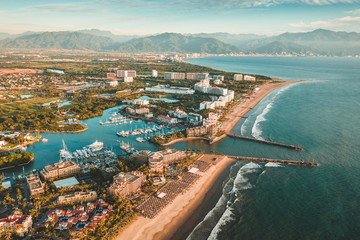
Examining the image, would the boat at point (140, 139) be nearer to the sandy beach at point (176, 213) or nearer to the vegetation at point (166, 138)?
the vegetation at point (166, 138)

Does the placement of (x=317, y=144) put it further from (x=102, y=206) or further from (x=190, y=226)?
(x=102, y=206)

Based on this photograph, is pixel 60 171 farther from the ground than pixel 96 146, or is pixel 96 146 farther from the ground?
pixel 60 171

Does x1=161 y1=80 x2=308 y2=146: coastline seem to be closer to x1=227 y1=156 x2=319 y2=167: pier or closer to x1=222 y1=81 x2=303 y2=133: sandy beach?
x1=222 y1=81 x2=303 y2=133: sandy beach

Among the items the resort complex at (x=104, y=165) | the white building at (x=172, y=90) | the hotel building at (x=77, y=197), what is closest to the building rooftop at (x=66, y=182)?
the resort complex at (x=104, y=165)

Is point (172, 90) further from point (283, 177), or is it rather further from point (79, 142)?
point (283, 177)

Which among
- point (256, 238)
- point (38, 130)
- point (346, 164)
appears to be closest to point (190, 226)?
point (256, 238)

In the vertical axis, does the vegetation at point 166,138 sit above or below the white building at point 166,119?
below

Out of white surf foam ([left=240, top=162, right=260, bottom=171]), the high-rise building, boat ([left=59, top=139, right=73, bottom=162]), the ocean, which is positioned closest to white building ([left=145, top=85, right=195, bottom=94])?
the ocean

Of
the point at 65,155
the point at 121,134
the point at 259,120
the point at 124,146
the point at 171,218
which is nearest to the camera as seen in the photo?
the point at 171,218

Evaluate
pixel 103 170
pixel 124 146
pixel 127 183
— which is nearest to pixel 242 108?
pixel 124 146
